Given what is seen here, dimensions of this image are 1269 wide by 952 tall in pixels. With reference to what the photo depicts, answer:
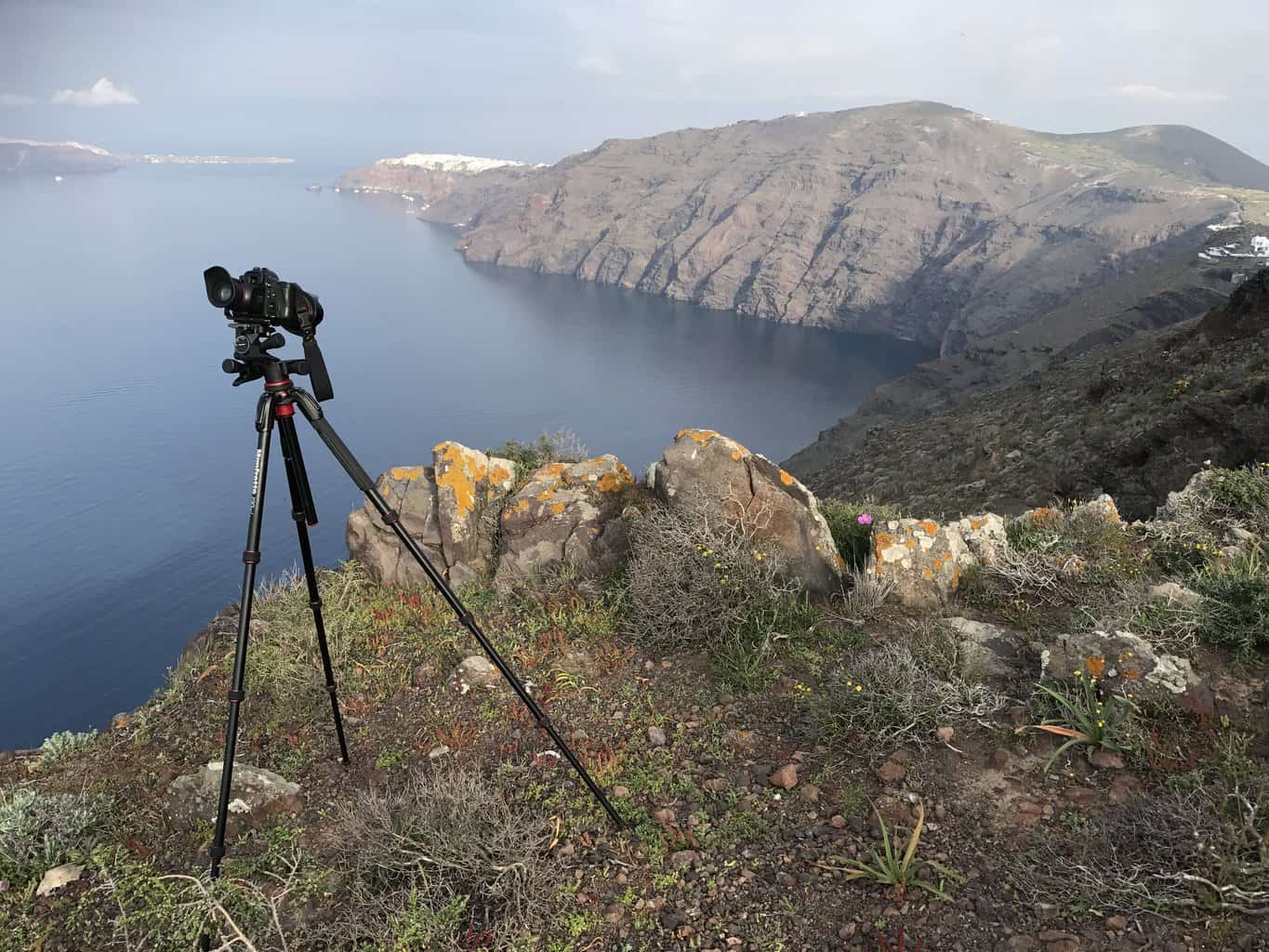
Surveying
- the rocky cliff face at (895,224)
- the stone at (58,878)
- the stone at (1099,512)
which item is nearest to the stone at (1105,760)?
the stone at (1099,512)

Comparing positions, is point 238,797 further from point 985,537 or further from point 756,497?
point 985,537

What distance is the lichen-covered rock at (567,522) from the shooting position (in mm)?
6863

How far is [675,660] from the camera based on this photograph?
18.0 ft

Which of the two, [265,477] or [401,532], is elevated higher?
[265,477]

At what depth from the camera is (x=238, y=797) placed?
4133 millimetres

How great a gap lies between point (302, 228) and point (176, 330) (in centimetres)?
8133

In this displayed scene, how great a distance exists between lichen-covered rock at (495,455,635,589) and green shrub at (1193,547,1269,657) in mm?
4752

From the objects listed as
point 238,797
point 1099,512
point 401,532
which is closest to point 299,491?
point 401,532

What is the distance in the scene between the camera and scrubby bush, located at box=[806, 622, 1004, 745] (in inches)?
171

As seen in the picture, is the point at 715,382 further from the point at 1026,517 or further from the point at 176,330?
the point at 1026,517

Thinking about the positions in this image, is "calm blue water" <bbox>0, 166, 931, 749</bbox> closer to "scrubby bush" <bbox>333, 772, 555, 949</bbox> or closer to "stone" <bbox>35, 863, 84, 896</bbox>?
"stone" <bbox>35, 863, 84, 896</bbox>

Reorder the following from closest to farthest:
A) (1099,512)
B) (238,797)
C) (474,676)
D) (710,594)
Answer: (238,797)
(474,676)
(710,594)
(1099,512)

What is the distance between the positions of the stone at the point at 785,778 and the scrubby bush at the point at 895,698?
17.3 inches

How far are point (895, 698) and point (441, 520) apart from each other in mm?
5117
